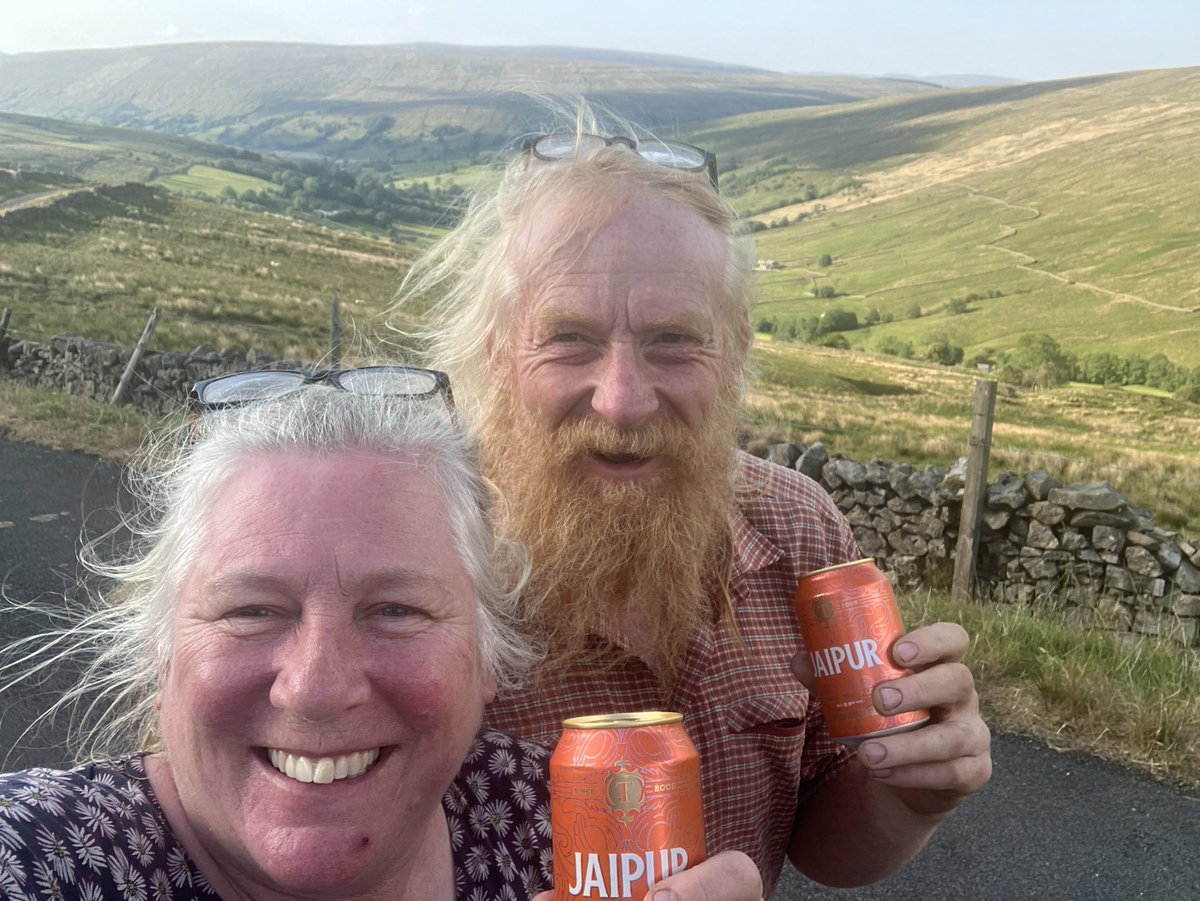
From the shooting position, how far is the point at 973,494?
7238 mm

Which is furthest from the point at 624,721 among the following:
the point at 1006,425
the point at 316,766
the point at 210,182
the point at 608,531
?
the point at 210,182

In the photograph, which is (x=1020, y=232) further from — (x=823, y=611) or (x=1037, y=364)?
(x=823, y=611)

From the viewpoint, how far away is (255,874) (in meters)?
1.23

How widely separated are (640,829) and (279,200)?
7880 cm

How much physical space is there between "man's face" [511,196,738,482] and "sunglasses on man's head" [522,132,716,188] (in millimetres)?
119

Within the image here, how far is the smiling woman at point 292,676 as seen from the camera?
118 cm

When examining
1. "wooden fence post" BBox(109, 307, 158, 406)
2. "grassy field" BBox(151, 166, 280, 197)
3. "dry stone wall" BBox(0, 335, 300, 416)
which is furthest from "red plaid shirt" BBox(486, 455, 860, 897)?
"grassy field" BBox(151, 166, 280, 197)

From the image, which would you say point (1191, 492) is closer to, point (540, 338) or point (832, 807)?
point (832, 807)

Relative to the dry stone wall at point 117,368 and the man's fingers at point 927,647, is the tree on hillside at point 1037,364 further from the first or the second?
the man's fingers at point 927,647

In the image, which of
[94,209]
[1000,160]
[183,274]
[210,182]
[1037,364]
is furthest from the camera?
[210,182]

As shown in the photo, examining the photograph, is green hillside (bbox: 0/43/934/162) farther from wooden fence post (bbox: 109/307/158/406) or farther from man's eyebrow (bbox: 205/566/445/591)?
man's eyebrow (bbox: 205/566/445/591)

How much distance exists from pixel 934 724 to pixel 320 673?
3.51ft

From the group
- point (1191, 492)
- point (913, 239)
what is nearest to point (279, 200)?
point (913, 239)

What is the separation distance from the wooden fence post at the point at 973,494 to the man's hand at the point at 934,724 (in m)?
5.64
